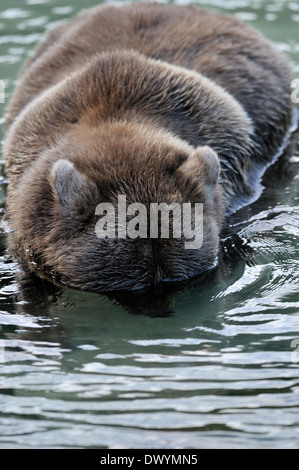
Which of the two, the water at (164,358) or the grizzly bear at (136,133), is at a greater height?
the grizzly bear at (136,133)

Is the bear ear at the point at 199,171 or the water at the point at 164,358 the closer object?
the water at the point at 164,358

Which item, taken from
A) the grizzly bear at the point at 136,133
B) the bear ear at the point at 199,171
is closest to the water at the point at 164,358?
the grizzly bear at the point at 136,133

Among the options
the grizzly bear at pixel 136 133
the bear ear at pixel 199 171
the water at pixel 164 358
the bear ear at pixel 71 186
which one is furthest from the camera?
the bear ear at pixel 199 171

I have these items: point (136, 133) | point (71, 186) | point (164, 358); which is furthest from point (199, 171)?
point (164, 358)

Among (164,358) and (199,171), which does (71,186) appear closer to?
(199,171)

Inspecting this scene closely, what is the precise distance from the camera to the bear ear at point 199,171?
245 inches

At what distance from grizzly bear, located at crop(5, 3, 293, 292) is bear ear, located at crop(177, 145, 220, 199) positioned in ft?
0.04

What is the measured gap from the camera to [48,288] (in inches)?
258

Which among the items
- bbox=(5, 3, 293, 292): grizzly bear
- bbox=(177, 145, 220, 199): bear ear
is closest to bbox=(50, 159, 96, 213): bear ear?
bbox=(5, 3, 293, 292): grizzly bear

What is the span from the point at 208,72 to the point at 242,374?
4136 mm

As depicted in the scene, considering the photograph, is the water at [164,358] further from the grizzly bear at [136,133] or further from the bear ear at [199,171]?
the bear ear at [199,171]

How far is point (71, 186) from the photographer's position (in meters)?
5.86

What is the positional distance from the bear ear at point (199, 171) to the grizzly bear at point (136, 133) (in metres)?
0.01
